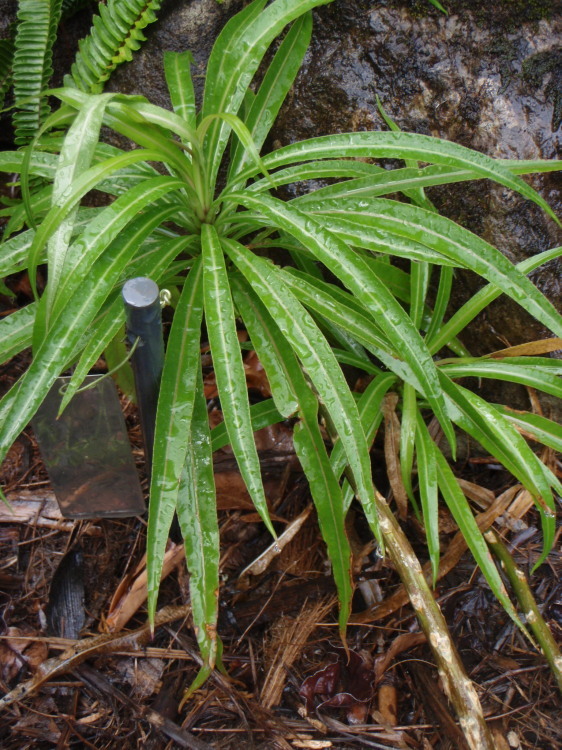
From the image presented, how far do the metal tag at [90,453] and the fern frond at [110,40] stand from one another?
3.49 feet

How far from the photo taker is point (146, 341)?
39.4 inches

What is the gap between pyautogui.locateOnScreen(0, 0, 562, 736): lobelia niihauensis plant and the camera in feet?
3.30

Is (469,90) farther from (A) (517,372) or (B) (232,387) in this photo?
(B) (232,387)

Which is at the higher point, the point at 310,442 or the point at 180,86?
the point at 180,86

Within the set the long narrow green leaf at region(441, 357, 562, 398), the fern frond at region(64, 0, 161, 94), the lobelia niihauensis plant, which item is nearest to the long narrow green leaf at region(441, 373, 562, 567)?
the lobelia niihauensis plant

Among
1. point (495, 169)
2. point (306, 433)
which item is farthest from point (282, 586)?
point (495, 169)

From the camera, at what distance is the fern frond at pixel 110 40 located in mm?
1656

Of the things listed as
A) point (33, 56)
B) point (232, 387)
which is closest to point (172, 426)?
point (232, 387)

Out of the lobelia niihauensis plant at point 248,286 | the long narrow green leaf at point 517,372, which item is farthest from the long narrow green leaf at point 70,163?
the long narrow green leaf at point 517,372

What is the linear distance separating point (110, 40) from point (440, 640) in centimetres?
173

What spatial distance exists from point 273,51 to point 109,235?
3.34 feet

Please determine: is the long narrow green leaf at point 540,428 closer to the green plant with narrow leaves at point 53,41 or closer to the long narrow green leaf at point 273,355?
the long narrow green leaf at point 273,355

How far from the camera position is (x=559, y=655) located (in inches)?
51.4

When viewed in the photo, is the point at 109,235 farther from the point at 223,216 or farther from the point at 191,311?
the point at 223,216
